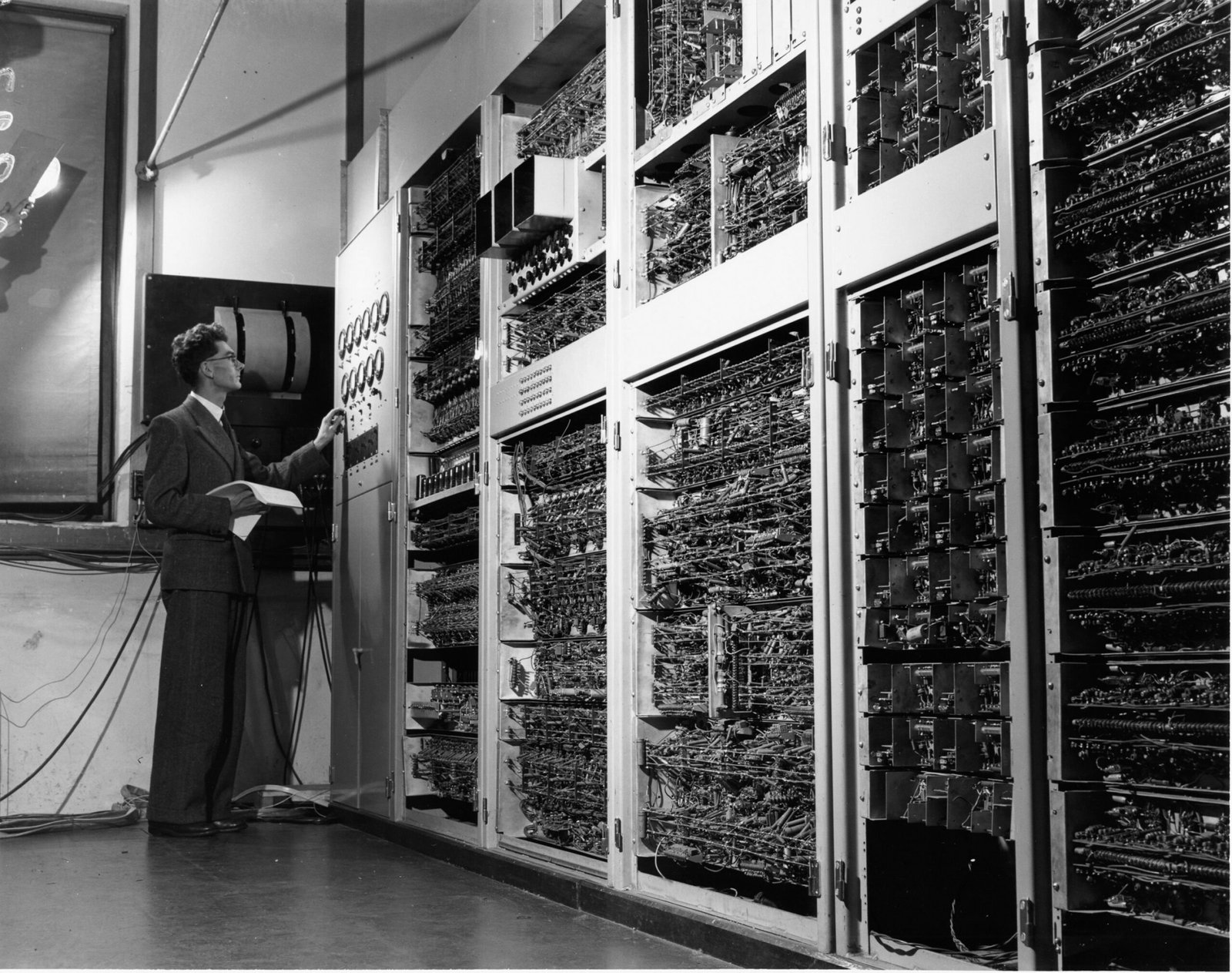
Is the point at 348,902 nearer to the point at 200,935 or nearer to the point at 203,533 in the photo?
the point at 200,935

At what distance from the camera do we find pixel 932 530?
3016mm

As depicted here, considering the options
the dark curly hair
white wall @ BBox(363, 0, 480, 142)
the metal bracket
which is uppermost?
white wall @ BBox(363, 0, 480, 142)

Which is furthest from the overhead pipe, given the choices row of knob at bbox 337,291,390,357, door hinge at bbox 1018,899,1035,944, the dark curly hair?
door hinge at bbox 1018,899,1035,944

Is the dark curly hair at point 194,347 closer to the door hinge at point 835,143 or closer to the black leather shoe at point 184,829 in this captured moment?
the black leather shoe at point 184,829

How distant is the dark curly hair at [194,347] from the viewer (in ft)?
20.9

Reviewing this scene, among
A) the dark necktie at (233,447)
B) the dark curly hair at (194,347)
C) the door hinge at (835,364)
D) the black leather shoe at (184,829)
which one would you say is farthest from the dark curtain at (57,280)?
the door hinge at (835,364)

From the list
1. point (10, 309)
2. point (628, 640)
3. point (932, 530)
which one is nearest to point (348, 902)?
point (628, 640)

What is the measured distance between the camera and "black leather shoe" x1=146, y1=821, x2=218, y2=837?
236 inches

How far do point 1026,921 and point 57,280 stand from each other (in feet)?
19.2

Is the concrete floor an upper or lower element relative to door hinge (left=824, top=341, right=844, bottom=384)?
lower

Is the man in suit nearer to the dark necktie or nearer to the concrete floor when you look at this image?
the dark necktie

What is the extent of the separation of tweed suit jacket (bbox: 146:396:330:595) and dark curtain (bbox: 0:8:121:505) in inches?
40.3

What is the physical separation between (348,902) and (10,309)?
3884 millimetres

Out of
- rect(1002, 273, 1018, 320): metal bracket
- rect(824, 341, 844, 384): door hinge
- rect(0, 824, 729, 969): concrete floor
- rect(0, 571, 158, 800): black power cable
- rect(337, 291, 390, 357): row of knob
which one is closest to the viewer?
rect(1002, 273, 1018, 320): metal bracket
